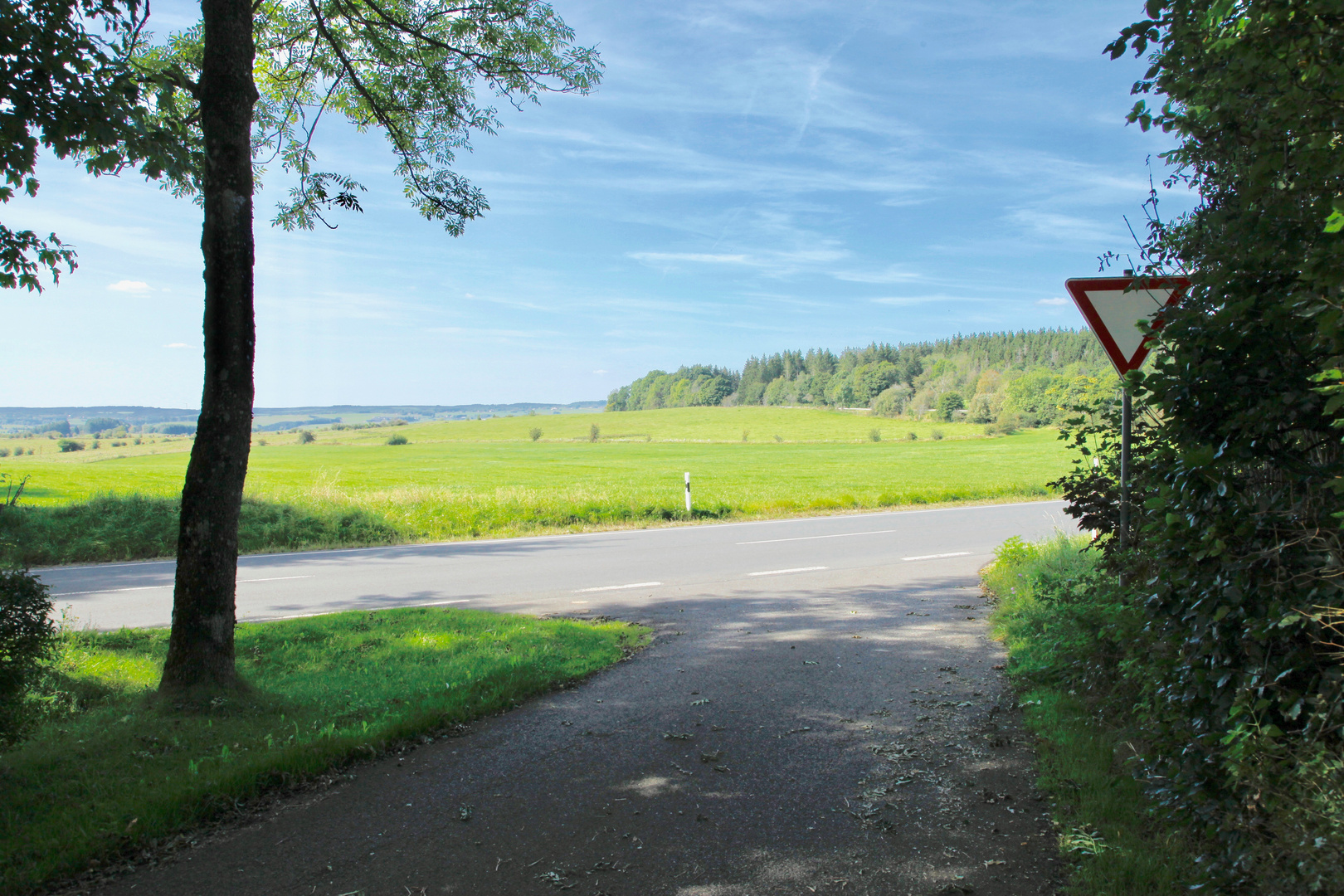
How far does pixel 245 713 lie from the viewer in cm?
538

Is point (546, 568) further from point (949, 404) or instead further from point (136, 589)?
point (949, 404)

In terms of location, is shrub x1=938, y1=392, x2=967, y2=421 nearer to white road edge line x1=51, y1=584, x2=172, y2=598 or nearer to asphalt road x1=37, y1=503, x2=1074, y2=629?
asphalt road x1=37, y1=503, x2=1074, y2=629

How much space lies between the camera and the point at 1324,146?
7.55ft

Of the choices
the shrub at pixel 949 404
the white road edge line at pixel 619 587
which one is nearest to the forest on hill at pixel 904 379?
the shrub at pixel 949 404

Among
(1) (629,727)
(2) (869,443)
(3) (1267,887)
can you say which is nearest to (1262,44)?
(3) (1267,887)

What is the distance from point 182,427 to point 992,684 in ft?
361

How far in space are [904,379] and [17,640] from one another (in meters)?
143

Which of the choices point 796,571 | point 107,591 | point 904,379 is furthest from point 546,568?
point 904,379

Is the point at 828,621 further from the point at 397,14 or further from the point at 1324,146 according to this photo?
the point at 397,14

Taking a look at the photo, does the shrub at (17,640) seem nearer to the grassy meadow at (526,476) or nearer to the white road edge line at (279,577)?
the grassy meadow at (526,476)

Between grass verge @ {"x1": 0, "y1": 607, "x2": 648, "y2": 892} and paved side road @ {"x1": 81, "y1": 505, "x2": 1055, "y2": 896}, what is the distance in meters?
0.30

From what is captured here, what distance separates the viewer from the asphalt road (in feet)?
33.8

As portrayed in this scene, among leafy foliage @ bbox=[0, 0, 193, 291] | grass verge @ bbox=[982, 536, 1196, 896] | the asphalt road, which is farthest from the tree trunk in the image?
grass verge @ bbox=[982, 536, 1196, 896]

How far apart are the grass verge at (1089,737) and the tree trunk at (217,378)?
204 inches
